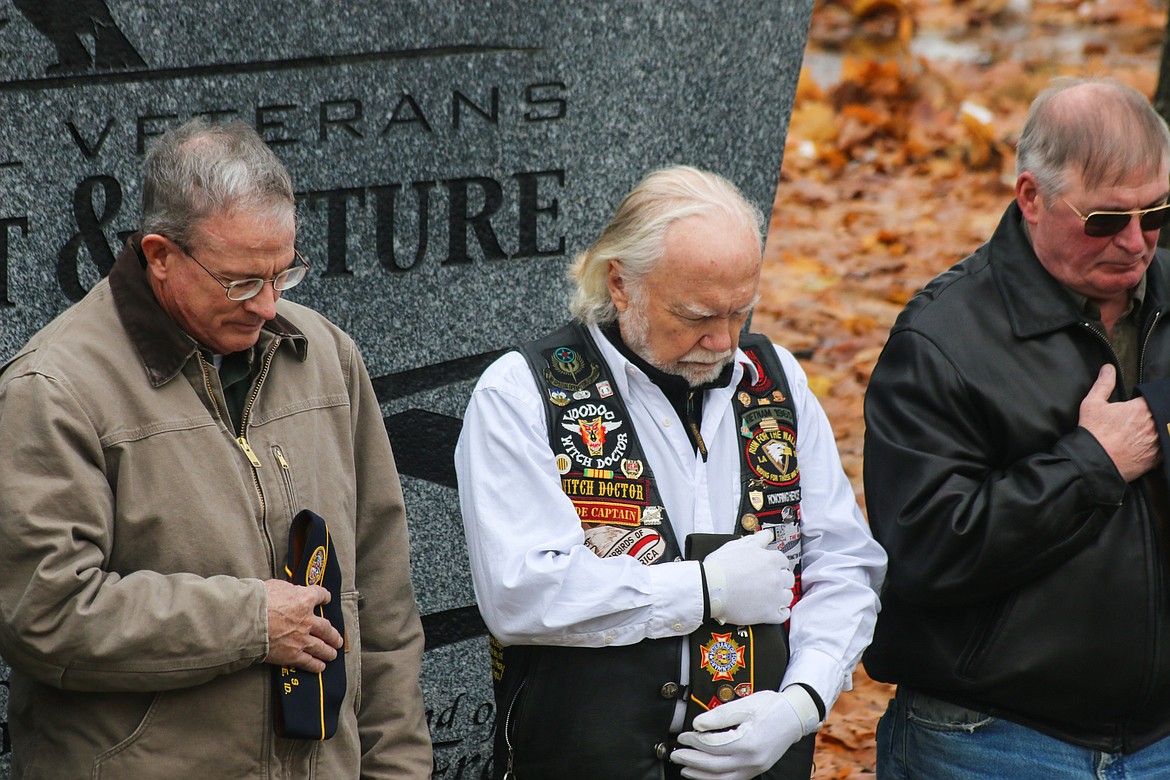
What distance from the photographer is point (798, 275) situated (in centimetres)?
651

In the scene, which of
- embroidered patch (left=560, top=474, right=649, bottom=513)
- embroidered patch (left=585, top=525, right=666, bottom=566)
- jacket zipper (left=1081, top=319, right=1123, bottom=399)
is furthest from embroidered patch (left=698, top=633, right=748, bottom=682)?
jacket zipper (left=1081, top=319, right=1123, bottom=399)

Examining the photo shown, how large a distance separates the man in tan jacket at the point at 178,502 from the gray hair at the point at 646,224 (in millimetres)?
548

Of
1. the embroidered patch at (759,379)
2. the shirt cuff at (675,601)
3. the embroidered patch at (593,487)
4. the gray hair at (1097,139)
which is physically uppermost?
the gray hair at (1097,139)

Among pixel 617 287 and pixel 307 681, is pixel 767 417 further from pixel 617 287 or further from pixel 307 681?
pixel 307 681

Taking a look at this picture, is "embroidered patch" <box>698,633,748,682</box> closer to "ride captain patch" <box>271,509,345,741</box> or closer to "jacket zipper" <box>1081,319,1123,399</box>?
"ride captain patch" <box>271,509,345,741</box>

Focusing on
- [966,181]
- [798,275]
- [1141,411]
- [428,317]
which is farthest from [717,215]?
[966,181]

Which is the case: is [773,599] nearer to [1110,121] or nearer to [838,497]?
[838,497]

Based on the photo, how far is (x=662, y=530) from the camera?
2594 mm

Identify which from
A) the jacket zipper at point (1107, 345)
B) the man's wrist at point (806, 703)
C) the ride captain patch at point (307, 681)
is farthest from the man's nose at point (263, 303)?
the jacket zipper at point (1107, 345)

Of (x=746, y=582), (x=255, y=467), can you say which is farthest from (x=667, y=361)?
(x=255, y=467)

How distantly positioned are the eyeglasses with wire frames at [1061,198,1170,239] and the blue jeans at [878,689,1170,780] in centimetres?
91

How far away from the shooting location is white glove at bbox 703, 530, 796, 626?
250 centimetres

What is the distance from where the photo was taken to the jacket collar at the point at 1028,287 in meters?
2.67

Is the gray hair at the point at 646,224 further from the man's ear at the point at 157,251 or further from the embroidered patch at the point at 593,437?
the man's ear at the point at 157,251
